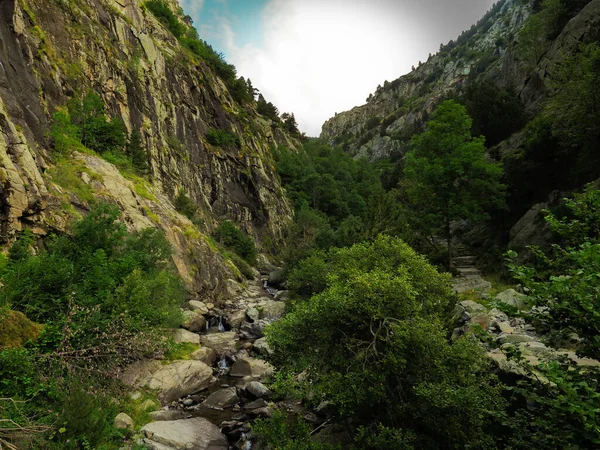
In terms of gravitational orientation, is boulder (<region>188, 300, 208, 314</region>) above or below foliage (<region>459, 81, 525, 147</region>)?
below

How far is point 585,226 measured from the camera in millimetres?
5777

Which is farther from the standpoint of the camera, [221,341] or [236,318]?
[236,318]

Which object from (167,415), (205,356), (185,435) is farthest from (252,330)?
(185,435)

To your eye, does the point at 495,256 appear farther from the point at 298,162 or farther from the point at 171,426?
the point at 298,162

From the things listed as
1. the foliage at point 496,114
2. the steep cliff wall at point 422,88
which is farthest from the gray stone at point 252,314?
the steep cliff wall at point 422,88

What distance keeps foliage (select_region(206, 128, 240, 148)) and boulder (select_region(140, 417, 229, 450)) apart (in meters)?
48.9

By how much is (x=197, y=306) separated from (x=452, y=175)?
920 inches

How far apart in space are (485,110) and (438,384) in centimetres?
3583

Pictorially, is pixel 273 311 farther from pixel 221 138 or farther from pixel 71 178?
pixel 221 138

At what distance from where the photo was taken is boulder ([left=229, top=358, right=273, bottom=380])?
19031mm

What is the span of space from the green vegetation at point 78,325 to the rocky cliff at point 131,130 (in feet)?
9.73

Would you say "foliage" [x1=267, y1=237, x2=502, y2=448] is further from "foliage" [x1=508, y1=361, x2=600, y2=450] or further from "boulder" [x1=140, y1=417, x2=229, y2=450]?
"boulder" [x1=140, y1=417, x2=229, y2=450]

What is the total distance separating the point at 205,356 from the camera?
1981 cm

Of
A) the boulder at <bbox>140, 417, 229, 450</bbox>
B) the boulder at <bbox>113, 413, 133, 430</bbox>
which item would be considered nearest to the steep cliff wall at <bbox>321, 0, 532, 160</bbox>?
the boulder at <bbox>140, 417, 229, 450</bbox>
